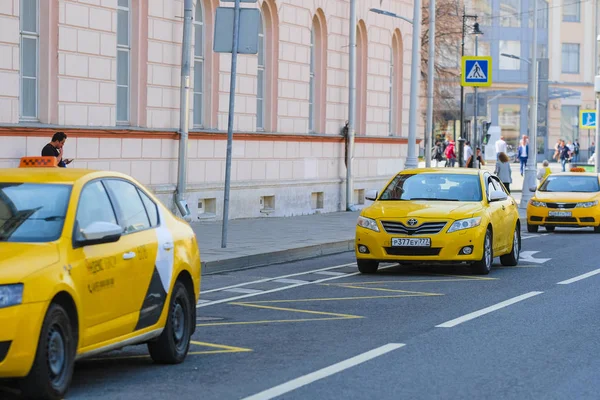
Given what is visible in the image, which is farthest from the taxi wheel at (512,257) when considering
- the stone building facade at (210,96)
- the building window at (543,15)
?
the building window at (543,15)

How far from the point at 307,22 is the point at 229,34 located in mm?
12145

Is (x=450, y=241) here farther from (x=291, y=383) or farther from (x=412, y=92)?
(x=412, y=92)

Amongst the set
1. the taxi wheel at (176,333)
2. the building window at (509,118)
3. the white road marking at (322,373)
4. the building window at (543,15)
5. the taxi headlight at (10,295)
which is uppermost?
the building window at (543,15)

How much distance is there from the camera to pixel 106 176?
30.7ft

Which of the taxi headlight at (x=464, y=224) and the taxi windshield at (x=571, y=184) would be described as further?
the taxi windshield at (x=571, y=184)

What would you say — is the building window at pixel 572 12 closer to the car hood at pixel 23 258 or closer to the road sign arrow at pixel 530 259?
the road sign arrow at pixel 530 259

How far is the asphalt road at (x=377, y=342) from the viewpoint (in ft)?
28.8

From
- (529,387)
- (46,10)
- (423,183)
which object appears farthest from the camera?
(46,10)

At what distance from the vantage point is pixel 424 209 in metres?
17.9

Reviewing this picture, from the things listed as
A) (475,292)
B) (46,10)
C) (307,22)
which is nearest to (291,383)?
(475,292)

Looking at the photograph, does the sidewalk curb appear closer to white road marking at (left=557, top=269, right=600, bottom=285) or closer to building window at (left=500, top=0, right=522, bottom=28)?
white road marking at (left=557, top=269, right=600, bottom=285)

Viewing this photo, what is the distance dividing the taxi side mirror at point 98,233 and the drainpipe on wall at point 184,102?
16.5 m

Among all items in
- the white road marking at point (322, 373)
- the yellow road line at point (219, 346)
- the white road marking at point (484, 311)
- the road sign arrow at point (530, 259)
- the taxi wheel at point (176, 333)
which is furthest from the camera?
the road sign arrow at point (530, 259)

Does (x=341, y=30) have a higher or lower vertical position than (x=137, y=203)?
higher
